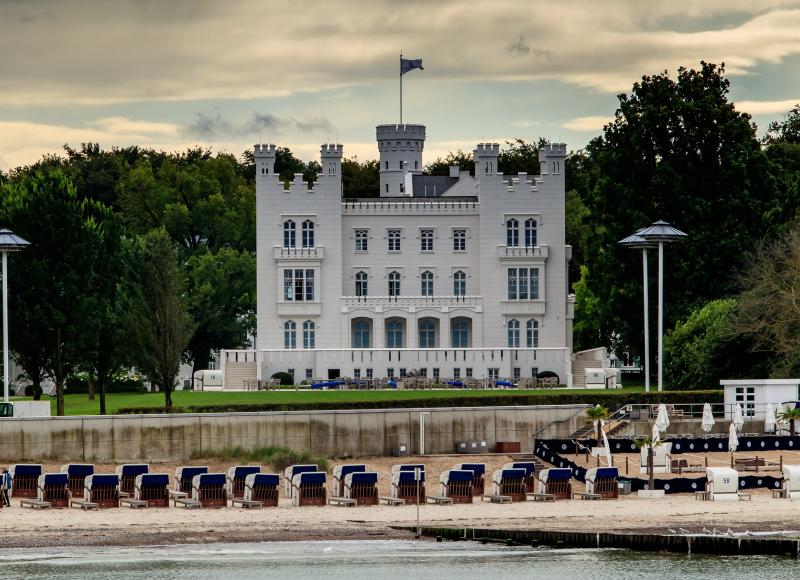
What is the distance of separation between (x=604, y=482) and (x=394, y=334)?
41.8 metres

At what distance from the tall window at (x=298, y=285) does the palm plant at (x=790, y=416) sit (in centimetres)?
3485

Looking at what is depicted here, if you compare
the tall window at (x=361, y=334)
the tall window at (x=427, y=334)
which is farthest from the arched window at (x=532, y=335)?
the tall window at (x=361, y=334)

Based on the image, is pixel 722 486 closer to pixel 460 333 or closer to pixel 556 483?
pixel 556 483

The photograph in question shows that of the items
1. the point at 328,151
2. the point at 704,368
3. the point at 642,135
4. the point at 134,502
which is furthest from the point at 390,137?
the point at 134,502

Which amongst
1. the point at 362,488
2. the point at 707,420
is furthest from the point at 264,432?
the point at 707,420

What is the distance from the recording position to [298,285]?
88438 millimetres

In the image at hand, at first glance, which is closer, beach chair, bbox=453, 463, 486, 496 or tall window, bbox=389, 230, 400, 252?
beach chair, bbox=453, 463, 486, 496

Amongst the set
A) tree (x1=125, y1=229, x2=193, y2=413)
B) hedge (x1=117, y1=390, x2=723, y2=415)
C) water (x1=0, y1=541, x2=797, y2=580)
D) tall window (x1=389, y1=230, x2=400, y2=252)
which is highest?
tall window (x1=389, y1=230, x2=400, y2=252)

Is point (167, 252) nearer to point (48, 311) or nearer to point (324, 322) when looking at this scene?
point (48, 311)

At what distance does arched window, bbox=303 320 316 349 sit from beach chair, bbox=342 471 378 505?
41.9m

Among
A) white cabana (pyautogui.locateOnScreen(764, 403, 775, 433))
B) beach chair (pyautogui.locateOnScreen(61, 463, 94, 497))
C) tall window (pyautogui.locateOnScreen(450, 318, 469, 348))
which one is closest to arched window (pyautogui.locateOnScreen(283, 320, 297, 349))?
tall window (pyautogui.locateOnScreen(450, 318, 469, 348))

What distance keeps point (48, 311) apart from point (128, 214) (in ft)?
Result: 135

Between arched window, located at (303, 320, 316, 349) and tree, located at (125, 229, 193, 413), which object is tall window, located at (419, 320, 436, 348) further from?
tree, located at (125, 229, 193, 413)

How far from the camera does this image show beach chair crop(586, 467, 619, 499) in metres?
47.0
